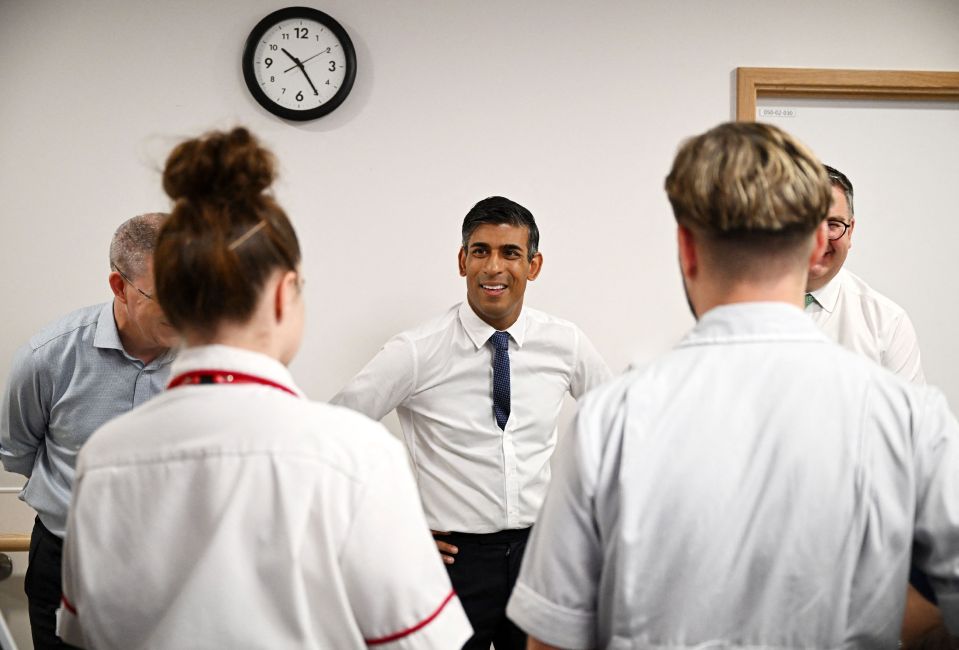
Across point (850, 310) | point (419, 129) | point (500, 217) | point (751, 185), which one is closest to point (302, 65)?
point (419, 129)

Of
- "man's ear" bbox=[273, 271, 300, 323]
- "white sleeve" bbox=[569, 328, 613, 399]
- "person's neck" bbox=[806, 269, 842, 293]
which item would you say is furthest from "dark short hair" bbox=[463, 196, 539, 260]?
"man's ear" bbox=[273, 271, 300, 323]

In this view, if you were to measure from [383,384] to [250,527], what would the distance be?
1.41 m

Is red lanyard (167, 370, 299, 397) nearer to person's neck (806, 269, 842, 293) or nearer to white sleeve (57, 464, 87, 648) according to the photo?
white sleeve (57, 464, 87, 648)

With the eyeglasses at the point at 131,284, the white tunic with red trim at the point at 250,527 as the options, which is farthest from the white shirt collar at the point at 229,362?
the eyeglasses at the point at 131,284

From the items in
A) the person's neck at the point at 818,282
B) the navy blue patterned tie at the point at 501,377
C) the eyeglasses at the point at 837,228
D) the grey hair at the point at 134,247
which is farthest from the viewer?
the navy blue patterned tie at the point at 501,377

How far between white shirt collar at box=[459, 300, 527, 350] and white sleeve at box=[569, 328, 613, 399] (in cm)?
20

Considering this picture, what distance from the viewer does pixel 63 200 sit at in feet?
8.97

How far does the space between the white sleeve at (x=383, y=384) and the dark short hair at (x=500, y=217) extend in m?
0.40

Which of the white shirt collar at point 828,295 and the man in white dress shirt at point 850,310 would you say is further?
the white shirt collar at point 828,295

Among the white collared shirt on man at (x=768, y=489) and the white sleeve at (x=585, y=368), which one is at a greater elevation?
the white collared shirt on man at (x=768, y=489)

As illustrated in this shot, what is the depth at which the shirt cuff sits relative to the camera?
1.15 m

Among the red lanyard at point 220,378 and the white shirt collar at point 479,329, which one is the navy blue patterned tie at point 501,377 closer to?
the white shirt collar at point 479,329

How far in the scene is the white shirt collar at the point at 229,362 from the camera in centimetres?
104

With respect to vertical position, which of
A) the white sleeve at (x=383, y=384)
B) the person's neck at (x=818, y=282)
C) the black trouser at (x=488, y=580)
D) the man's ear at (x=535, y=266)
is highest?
the man's ear at (x=535, y=266)
